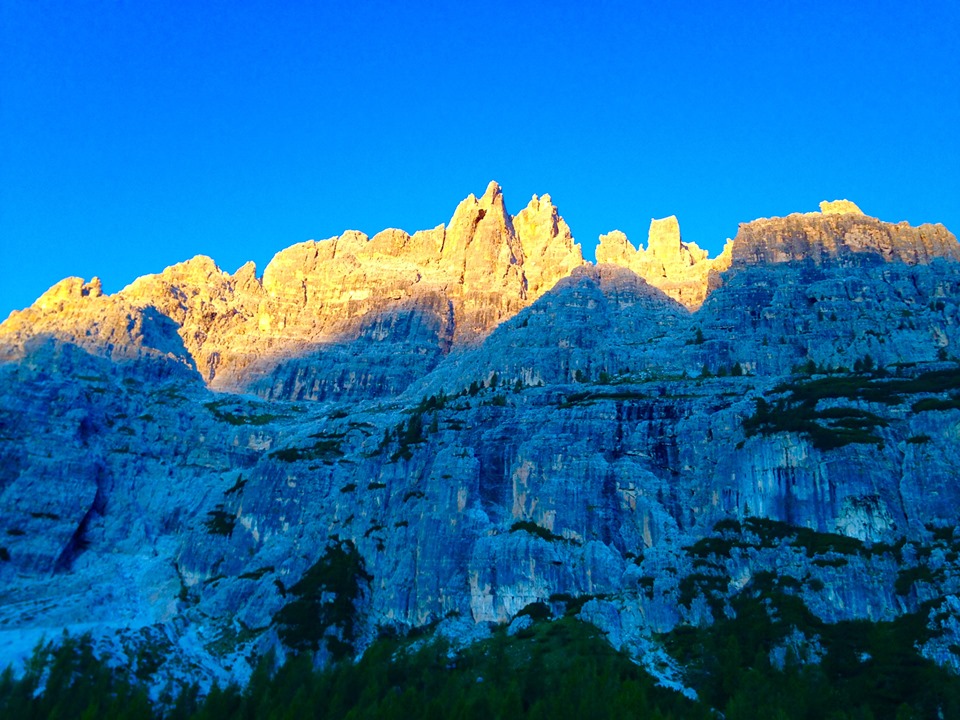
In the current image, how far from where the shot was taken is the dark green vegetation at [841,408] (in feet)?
517

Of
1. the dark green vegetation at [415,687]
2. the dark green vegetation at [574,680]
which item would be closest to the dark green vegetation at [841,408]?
the dark green vegetation at [574,680]

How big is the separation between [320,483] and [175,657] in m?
55.3

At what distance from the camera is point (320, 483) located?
191 m

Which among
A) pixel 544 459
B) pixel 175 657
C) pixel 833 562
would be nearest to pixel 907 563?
pixel 833 562

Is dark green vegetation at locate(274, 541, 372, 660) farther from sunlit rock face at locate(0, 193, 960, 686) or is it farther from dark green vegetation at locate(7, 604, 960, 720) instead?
dark green vegetation at locate(7, 604, 960, 720)

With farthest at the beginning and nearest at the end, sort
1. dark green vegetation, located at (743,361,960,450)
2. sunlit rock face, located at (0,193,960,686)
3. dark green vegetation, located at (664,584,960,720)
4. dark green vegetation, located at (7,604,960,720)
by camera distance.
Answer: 1. dark green vegetation, located at (743,361,960,450)
2. sunlit rock face, located at (0,193,960,686)
3. dark green vegetation, located at (7,604,960,720)
4. dark green vegetation, located at (664,584,960,720)

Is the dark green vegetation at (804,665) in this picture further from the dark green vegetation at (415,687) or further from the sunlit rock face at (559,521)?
the dark green vegetation at (415,687)

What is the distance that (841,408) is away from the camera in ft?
542

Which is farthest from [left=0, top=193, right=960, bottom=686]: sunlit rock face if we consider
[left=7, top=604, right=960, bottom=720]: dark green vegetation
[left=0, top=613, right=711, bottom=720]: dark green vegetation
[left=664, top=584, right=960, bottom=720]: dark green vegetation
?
[left=0, top=613, right=711, bottom=720]: dark green vegetation

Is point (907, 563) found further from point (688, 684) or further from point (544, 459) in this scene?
point (544, 459)

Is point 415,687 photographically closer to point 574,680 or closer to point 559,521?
point 574,680

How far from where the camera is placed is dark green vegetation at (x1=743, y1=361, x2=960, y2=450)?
158m

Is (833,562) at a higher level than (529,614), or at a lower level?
higher

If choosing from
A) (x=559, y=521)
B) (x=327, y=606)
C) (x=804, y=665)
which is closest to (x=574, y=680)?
(x=804, y=665)
